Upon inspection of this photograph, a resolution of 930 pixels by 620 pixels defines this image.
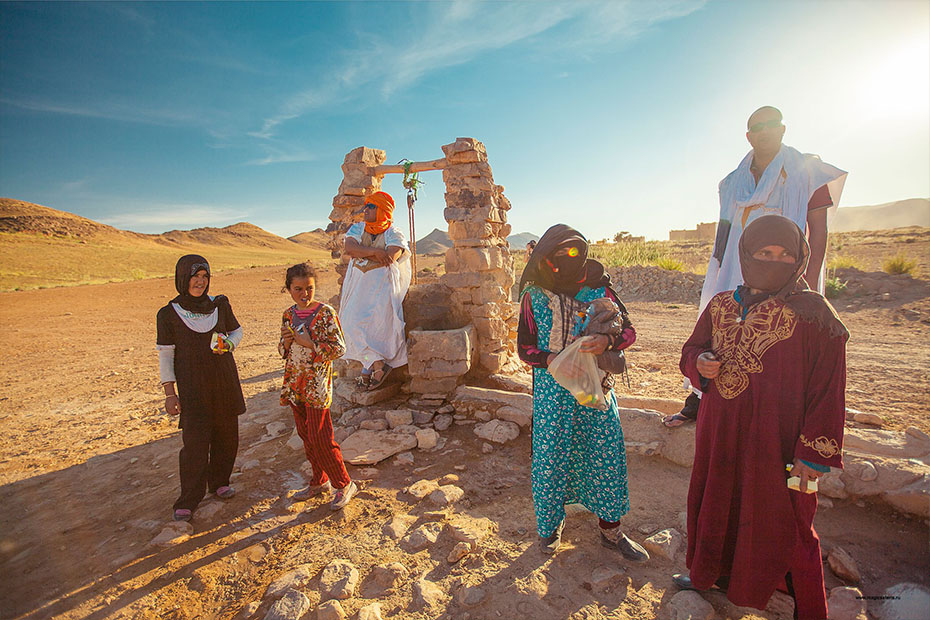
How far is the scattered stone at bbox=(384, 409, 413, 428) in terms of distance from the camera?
4.41 metres

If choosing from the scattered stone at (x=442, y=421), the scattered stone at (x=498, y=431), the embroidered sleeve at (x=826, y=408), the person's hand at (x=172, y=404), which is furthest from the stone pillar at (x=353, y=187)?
the embroidered sleeve at (x=826, y=408)

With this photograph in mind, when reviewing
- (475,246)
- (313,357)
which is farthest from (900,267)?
(313,357)

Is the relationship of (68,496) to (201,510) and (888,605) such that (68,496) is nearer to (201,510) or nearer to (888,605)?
(201,510)

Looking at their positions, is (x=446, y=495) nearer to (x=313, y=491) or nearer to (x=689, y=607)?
(x=313, y=491)

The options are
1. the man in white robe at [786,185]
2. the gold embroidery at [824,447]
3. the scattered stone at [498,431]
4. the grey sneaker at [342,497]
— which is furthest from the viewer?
the scattered stone at [498,431]

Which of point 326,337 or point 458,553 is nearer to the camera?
point 458,553

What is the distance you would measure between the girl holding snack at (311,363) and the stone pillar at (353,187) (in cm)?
290

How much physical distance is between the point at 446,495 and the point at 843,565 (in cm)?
240

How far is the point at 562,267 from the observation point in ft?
7.86

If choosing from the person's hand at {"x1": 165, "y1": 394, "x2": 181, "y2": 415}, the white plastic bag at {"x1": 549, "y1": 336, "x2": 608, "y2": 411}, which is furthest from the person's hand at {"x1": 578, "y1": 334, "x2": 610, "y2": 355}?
the person's hand at {"x1": 165, "y1": 394, "x2": 181, "y2": 415}

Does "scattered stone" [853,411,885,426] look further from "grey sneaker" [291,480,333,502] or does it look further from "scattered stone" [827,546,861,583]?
"grey sneaker" [291,480,333,502]

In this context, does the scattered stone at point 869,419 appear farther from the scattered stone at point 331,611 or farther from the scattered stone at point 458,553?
the scattered stone at point 331,611

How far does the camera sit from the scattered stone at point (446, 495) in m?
3.24

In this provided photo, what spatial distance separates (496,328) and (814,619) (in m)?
3.67
